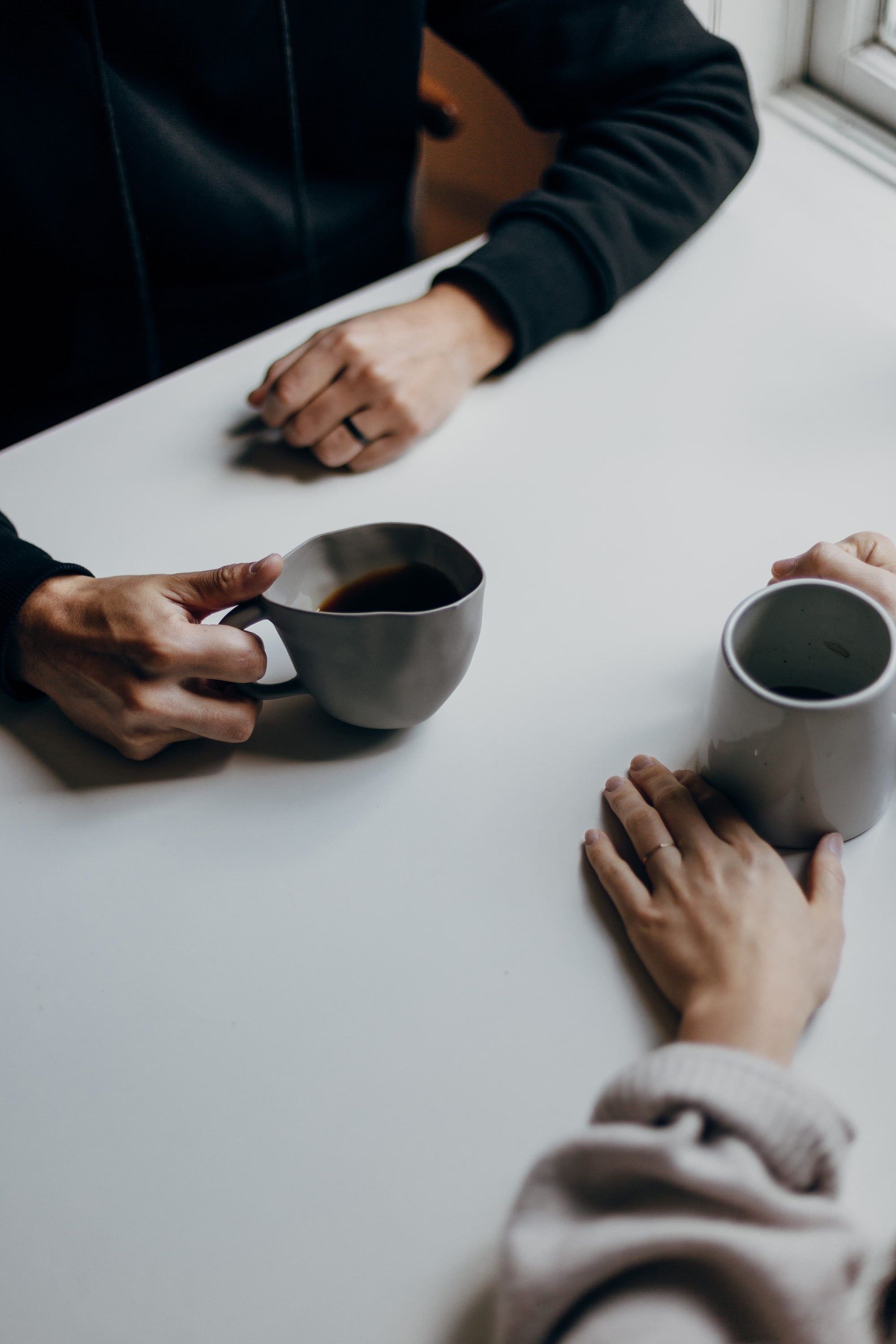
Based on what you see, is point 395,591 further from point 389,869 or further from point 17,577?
point 17,577

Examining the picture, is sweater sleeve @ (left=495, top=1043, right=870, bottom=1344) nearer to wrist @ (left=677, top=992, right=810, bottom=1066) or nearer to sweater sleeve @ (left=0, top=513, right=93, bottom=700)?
wrist @ (left=677, top=992, right=810, bottom=1066)

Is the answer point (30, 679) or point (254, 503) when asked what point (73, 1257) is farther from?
point (254, 503)

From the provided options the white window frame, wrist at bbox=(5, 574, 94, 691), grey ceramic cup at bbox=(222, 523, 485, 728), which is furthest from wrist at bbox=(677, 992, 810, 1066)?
the white window frame

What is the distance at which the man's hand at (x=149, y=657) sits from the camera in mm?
615

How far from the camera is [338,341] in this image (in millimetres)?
841

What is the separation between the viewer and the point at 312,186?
1.16 meters

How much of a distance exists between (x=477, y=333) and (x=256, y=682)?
0.42m

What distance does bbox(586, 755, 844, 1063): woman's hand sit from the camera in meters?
0.46

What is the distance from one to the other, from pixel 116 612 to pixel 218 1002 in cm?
26

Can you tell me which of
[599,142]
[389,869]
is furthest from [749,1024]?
[599,142]

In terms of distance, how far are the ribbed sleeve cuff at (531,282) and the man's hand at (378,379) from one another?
0.8 inches

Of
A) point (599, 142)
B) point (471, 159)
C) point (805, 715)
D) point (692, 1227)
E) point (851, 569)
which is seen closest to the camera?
point (692, 1227)

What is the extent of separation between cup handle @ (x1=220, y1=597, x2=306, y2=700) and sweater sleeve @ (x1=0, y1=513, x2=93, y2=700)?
162 mm

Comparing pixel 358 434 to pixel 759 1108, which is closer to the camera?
pixel 759 1108
